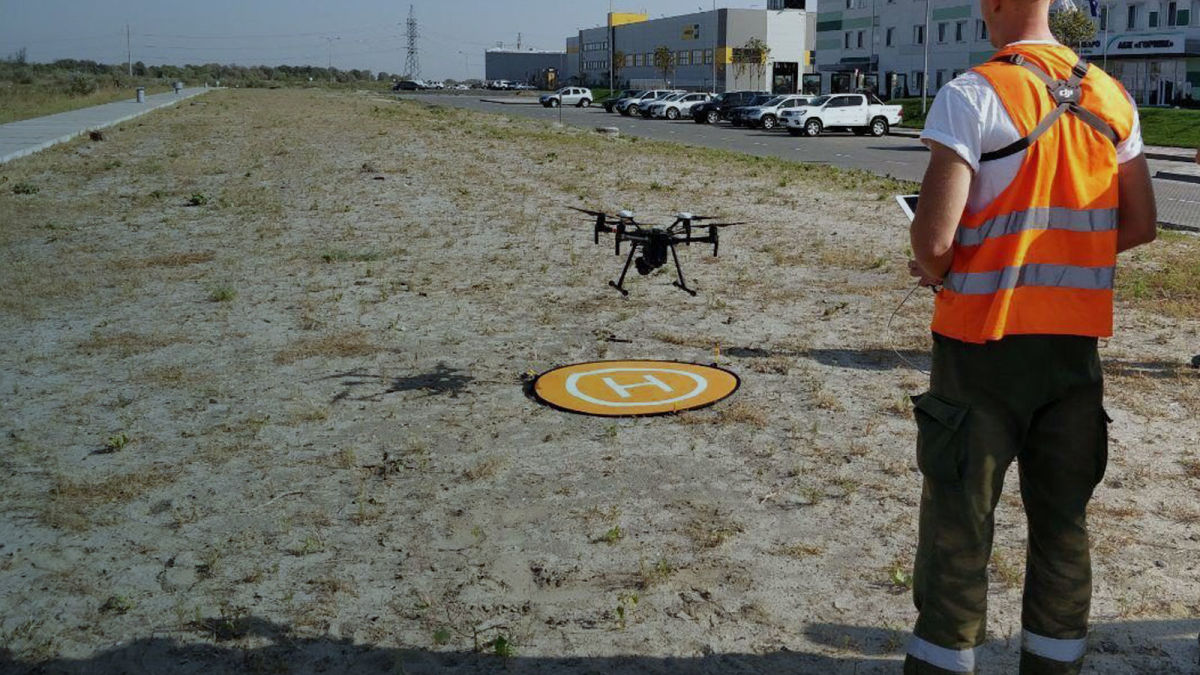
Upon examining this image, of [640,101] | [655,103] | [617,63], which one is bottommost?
[655,103]

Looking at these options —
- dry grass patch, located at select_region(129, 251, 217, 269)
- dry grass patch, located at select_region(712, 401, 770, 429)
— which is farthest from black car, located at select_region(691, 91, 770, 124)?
dry grass patch, located at select_region(712, 401, 770, 429)

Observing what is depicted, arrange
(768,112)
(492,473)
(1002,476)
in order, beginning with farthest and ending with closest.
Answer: (768,112), (492,473), (1002,476)

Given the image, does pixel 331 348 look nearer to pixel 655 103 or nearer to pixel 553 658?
pixel 553 658

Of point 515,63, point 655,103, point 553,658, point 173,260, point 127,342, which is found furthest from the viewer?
point 515,63

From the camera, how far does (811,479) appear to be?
5.38 metres

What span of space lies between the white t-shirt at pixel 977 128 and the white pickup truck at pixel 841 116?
129 feet

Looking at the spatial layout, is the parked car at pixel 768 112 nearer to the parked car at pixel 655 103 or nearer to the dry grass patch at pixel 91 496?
the parked car at pixel 655 103

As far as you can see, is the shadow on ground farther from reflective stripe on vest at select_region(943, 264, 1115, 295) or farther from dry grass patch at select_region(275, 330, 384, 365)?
dry grass patch at select_region(275, 330, 384, 365)

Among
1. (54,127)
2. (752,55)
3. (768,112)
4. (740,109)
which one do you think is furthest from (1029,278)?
(752,55)

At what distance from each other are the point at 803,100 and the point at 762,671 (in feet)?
143

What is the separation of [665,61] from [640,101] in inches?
1583

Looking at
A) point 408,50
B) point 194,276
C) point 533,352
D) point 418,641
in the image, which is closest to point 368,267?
point 194,276

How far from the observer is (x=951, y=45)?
67250 mm

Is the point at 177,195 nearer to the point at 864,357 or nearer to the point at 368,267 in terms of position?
the point at 368,267
